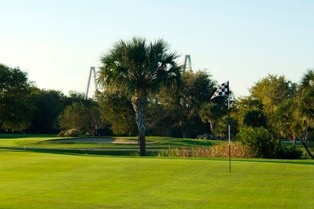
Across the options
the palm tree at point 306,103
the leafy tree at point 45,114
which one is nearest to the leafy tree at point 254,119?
the palm tree at point 306,103

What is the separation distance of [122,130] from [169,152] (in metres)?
31.8

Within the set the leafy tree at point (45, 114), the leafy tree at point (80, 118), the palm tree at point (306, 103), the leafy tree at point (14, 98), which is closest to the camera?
the palm tree at point (306, 103)

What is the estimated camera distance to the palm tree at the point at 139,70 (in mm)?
35688

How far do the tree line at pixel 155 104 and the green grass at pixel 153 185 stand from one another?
4.57m

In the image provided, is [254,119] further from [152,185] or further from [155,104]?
[152,185]

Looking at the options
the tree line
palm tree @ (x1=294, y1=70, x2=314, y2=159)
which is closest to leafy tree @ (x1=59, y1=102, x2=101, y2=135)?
the tree line

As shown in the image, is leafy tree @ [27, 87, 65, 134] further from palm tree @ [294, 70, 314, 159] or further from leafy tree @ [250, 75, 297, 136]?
palm tree @ [294, 70, 314, 159]

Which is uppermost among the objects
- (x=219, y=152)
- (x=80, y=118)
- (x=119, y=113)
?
(x=119, y=113)

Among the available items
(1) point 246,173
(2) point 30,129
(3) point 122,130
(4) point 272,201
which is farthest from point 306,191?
(2) point 30,129

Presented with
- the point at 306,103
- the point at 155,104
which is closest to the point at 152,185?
the point at 306,103

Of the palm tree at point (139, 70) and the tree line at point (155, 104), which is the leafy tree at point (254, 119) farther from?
the palm tree at point (139, 70)

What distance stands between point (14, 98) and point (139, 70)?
51.8 ft

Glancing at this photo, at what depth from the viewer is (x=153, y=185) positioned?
51.9 ft

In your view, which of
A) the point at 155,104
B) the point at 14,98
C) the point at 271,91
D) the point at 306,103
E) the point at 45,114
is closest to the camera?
the point at 306,103
